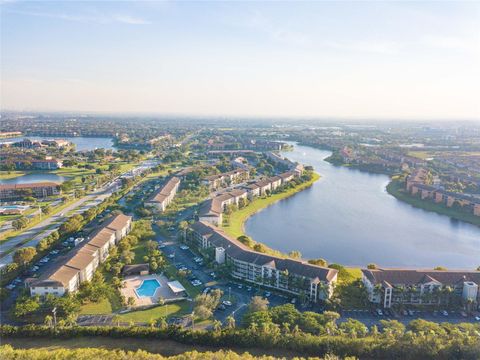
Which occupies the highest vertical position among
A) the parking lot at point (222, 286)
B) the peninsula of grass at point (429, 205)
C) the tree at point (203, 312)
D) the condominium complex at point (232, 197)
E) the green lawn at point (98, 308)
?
the condominium complex at point (232, 197)

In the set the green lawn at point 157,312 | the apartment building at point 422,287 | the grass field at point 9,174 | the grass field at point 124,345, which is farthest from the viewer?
the grass field at point 9,174

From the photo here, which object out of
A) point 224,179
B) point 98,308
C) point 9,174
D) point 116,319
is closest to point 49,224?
point 98,308

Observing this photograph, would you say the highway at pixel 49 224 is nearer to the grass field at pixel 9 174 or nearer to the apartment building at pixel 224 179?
the apartment building at pixel 224 179

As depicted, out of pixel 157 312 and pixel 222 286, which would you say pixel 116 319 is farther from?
pixel 222 286

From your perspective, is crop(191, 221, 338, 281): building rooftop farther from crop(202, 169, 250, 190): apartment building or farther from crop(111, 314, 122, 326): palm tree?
crop(202, 169, 250, 190): apartment building

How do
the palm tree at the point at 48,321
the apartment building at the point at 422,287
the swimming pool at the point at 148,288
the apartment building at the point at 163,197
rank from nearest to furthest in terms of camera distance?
1. the palm tree at the point at 48,321
2. the apartment building at the point at 422,287
3. the swimming pool at the point at 148,288
4. the apartment building at the point at 163,197

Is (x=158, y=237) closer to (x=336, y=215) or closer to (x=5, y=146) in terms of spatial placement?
(x=336, y=215)

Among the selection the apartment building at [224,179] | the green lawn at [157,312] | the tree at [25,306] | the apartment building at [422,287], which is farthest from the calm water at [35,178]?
the apartment building at [422,287]
